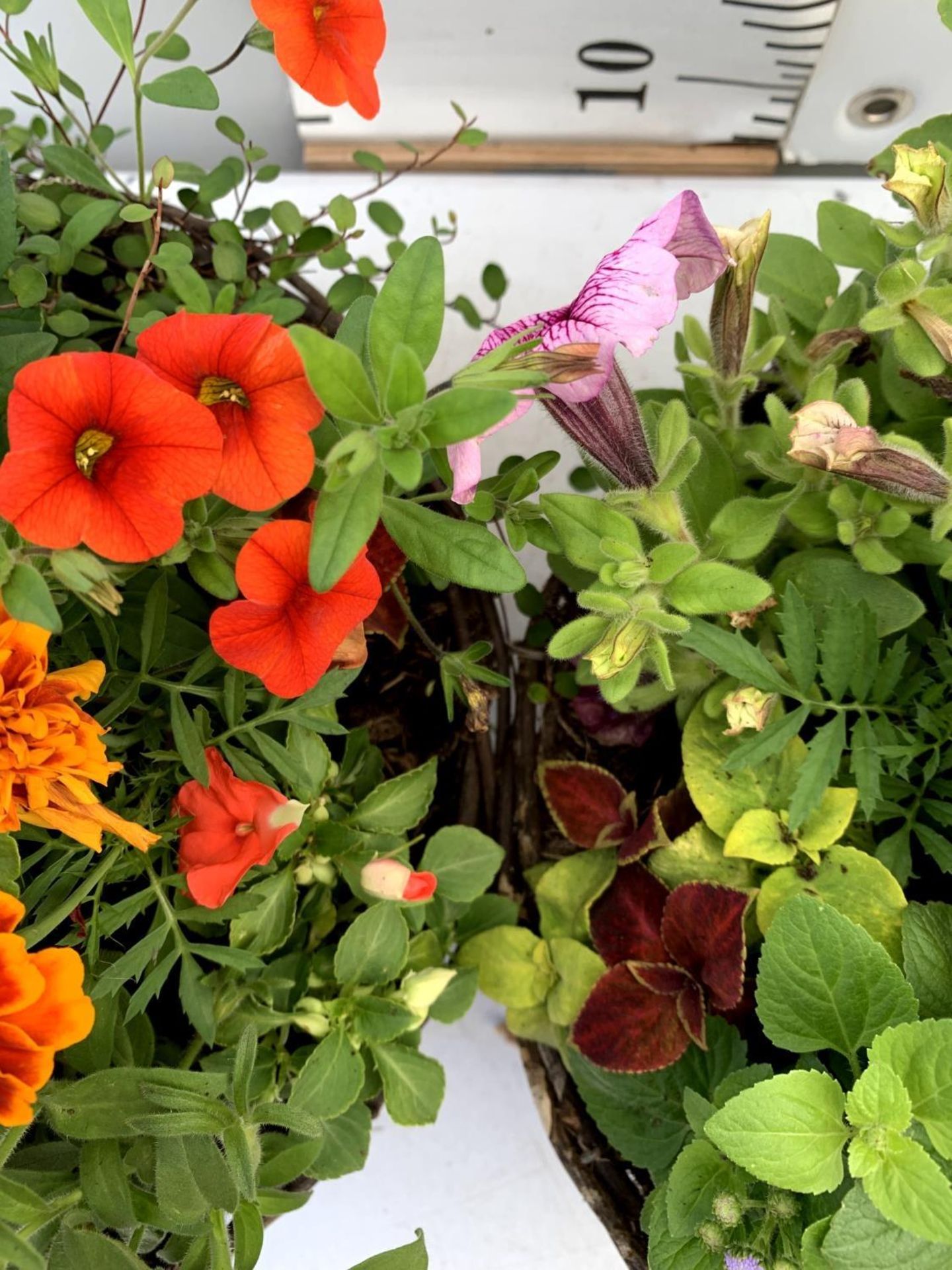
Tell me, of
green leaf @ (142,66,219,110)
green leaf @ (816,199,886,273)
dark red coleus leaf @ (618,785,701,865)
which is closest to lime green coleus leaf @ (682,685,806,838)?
dark red coleus leaf @ (618,785,701,865)

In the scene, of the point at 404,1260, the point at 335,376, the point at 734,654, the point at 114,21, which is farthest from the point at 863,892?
the point at 114,21

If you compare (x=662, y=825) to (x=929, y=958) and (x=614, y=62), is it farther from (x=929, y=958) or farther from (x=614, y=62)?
(x=614, y=62)

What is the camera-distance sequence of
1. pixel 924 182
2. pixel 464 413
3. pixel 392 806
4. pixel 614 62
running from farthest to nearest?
1. pixel 614 62
2. pixel 392 806
3. pixel 924 182
4. pixel 464 413

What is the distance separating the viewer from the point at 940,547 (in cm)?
49

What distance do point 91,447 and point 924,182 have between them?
33cm

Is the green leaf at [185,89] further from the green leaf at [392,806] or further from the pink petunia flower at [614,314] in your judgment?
the green leaf at [392,806]

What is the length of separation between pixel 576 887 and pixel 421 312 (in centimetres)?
38

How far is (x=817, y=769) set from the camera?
0.51m

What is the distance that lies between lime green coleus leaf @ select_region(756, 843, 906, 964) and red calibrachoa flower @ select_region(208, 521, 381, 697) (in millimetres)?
278

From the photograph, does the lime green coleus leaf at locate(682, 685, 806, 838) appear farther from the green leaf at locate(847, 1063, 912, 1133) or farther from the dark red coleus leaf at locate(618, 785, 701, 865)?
the green leaf at locate(847, 1063, 912, 1133)

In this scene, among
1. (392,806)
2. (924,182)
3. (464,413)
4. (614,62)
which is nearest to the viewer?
(464,413)

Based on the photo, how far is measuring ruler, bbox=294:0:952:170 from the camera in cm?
72

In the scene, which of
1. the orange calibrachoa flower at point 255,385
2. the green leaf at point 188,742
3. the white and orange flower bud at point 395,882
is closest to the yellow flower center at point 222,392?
the orange calibrachoa flower at point 255,385

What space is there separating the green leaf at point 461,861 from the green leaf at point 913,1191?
0.23 metres
